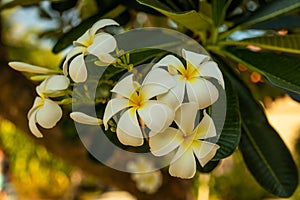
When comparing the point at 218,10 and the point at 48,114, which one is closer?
the point at 48,114

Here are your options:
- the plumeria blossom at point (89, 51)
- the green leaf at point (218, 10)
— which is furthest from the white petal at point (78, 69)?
the green leaf at point (218, 10)

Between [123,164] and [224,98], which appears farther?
[123,164]

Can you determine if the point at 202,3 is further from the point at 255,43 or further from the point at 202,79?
the point at 202,79

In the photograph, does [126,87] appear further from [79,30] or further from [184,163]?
[79,30]

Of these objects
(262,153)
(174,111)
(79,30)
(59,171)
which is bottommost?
(59,171)

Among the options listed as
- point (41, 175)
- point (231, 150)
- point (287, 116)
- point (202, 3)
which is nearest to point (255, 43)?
point (202, 3)

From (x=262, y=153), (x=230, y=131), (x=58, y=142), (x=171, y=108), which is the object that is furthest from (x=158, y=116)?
(x=58, y=142)

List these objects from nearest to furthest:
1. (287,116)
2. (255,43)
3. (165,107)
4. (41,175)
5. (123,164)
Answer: (165,107)
(255,43)
(123,164)
(287,116)
(41,175)
